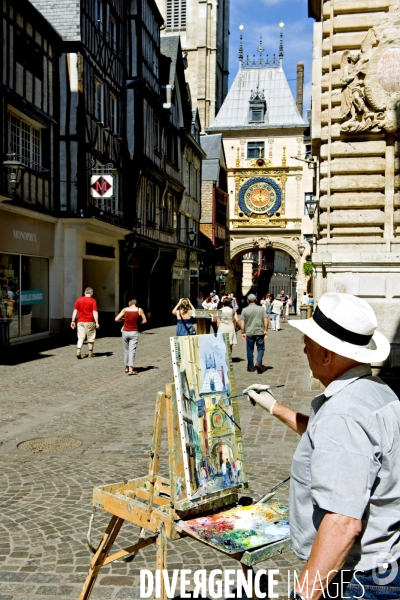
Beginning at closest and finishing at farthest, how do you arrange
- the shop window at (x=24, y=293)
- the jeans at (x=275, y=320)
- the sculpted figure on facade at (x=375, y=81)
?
the sculpted figure on facade at (x=375, y=81) < the shop window at (x=24, y=293) < the jeans at (x=275, y=320)

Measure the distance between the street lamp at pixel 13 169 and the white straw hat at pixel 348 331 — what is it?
44.5 feet

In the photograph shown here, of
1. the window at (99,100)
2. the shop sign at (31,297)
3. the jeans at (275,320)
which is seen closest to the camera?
the shop sign at (31,297)

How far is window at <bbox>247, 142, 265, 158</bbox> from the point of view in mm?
48344

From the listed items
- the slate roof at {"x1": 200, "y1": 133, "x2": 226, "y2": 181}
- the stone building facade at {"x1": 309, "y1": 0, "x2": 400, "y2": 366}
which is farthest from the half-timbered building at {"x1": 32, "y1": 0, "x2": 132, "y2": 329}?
the slate roof at {"x1": 200, "y1": 133, "x2": 226, "y2": 181}

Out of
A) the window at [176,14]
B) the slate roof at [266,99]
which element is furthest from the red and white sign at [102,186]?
the window at [176,14]

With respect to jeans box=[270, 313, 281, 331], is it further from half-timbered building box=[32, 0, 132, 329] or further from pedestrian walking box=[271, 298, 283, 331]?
half-timbered building box=[32, 0, 132, 329]

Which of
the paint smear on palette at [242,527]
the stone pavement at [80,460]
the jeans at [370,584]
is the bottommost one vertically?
the stone pavement at [80,460]

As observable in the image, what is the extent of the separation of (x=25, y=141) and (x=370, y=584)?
56.3 ft

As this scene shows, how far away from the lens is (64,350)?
15977 mm

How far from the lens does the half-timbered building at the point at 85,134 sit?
62.6 feet

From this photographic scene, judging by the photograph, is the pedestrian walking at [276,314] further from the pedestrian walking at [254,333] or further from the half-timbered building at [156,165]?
the pedestrian walking at [254,333]

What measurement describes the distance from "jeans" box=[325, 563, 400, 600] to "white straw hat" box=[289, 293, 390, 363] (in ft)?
2.25

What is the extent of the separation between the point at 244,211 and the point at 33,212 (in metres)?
31.2

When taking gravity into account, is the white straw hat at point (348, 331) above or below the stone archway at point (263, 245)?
below
